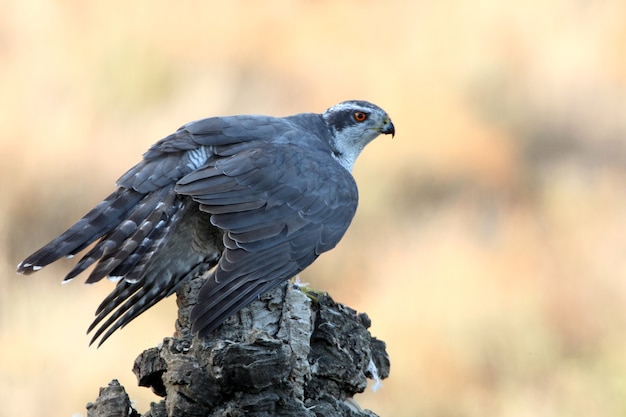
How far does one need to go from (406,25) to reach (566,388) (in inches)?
251

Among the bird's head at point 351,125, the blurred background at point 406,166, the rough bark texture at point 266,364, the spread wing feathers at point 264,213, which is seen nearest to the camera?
the rough bark texture at point 266,364

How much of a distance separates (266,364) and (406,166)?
662 centimetres

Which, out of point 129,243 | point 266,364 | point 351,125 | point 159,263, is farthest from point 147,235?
point 351,125

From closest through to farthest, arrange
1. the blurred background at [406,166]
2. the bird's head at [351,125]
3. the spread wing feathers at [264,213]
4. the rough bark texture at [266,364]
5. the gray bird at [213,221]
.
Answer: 1. the rough bark texture at [266,364]
2. the spread wing feathers at [264,213]
3. the gray bird at [213,221]
4. the bird's head at [351,125]
5. the blurred background at [406,166]

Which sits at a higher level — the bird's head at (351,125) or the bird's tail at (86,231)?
the bird's head at (351,125)

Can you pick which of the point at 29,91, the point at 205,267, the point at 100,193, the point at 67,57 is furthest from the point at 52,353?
the point at 67,57

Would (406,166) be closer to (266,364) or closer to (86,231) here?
(86,231)

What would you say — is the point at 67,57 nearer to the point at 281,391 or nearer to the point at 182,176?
the point at 182,176

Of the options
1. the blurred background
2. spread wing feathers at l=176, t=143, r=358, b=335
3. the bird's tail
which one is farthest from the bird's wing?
the blurred background

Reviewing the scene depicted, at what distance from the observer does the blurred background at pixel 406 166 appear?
8.65 m

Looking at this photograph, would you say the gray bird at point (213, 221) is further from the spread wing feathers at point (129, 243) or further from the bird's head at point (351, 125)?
the bird's head at point (351, 125)

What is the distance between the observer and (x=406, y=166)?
36.0ft

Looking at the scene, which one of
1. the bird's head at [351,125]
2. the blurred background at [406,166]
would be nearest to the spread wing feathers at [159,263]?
the bird's head at [351,125]

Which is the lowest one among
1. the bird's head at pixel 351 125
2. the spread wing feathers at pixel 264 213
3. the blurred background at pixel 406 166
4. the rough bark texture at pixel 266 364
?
the rough bark texture at pixel 266 364
